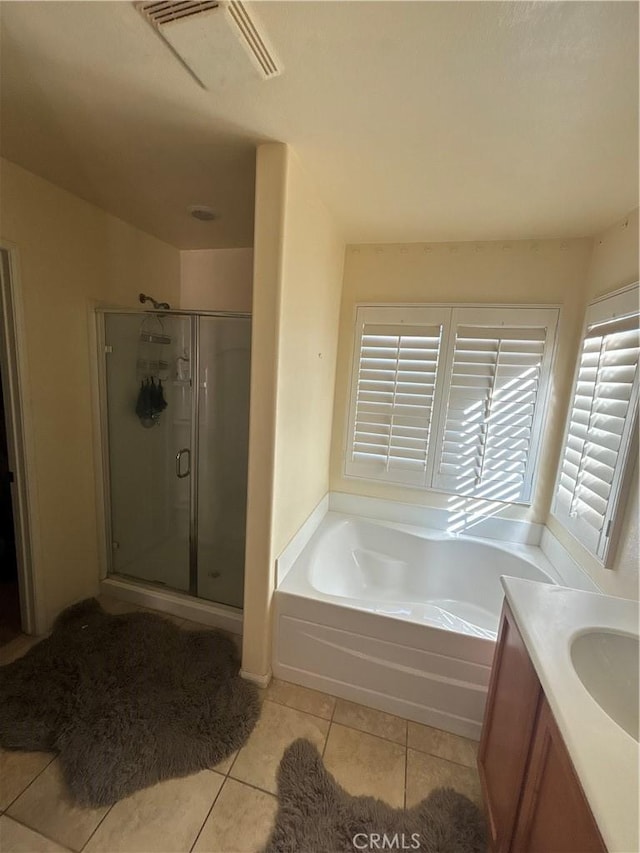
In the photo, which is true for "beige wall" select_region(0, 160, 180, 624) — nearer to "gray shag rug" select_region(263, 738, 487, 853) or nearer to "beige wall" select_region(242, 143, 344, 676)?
"beige wall" select_region(242, 143, 344, 676)

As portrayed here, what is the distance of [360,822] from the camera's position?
1244 mm

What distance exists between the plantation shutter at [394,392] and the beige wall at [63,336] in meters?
1.59

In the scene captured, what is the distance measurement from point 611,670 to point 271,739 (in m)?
1.31

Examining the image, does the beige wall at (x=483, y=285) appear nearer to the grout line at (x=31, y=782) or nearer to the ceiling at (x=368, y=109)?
the ceiling at (x=368, y=109)

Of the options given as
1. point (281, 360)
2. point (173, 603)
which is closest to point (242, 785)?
point (173, 603)

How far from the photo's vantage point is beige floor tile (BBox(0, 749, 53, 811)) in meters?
1.29

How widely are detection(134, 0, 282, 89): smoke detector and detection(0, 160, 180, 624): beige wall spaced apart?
3.99 ft

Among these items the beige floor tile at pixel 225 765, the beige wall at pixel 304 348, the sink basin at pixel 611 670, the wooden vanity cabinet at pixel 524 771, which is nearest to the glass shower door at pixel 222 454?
the beige wall at pixel 304 348

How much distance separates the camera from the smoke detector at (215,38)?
0.83 metres

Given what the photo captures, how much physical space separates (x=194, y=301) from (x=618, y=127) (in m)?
2.52

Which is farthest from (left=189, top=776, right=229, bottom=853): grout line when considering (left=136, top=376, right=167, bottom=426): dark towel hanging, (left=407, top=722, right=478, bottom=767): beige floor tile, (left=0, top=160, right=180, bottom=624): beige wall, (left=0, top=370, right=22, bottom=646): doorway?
(left=136, top=376, right=167, bottom=426): dark towel hanging

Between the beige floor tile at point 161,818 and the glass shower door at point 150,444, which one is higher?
the glass shower door at point 150,444

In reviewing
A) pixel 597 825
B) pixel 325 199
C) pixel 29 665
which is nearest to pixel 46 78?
pixel 325 199

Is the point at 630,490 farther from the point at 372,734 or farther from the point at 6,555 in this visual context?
the point at 6,555
